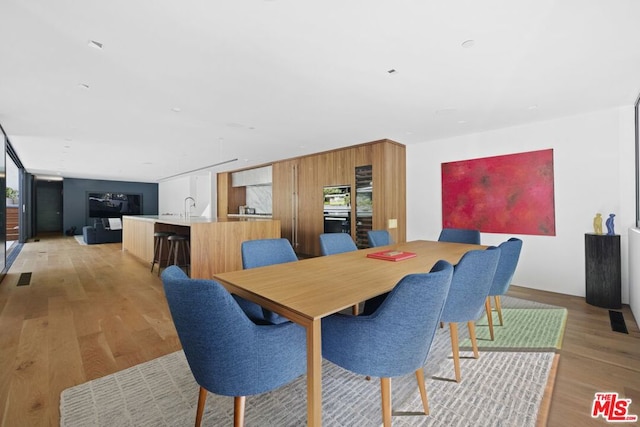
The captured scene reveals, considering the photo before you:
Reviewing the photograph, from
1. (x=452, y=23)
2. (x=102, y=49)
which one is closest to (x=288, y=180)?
(x=102, y=49)

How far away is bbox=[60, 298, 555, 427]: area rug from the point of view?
146 cm

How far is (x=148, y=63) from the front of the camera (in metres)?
2.29

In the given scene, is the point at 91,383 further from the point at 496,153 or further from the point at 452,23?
the point at 496,153

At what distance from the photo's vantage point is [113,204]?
11664mm

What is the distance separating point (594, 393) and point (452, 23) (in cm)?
248

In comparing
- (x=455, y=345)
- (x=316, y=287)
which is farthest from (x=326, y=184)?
(x=316, y=287)

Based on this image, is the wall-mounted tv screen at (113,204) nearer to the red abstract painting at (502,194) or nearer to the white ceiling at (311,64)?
the white ceiling at (311,64)

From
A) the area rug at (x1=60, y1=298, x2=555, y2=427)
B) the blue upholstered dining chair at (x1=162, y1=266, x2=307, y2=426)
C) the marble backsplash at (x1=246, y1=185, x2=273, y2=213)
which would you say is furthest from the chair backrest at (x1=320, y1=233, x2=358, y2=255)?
the marble backsplash at (x1=246, y1=185, x2=273, y2=213)

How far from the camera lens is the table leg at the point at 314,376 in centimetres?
107

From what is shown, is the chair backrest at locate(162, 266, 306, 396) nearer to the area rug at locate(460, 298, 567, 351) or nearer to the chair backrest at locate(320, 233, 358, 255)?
the chair backrest at locate(320, 233, 358, 255)

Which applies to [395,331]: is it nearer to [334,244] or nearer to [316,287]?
[316,287]

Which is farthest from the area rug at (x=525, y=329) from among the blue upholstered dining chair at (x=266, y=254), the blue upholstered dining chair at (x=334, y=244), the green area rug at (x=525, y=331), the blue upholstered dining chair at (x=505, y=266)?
the blue upholstered dining chair at (x=266, y=254)

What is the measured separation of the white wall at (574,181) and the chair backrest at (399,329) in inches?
139

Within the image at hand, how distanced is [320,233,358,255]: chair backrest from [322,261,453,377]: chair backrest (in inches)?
53.7
